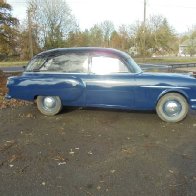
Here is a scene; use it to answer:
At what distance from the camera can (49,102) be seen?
6496mm

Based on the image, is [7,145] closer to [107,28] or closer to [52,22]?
[52,22]

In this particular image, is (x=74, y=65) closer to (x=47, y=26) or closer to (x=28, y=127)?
(x=28, y=127)

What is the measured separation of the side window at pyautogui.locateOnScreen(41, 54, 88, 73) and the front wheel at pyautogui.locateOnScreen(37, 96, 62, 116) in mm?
697

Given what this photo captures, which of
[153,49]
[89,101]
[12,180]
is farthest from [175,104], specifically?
[153,49]

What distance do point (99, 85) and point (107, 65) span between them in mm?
499

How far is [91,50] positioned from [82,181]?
143 inches

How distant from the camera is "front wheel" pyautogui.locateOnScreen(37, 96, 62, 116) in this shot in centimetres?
648

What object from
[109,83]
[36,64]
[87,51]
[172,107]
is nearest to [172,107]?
[172,107]

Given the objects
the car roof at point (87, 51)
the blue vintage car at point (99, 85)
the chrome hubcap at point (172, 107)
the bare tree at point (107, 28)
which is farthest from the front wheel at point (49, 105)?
the bare tree at point (107, 28)

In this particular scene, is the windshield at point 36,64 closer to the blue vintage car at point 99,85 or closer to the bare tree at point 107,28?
the blue vintage car at point 99,85

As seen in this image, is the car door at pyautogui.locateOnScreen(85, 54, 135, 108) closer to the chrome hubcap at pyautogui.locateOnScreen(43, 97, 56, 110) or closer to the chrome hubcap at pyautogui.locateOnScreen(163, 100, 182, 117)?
the chrome hubcap at pyautogui.locateOnScreen(163, 100, 182, 117)

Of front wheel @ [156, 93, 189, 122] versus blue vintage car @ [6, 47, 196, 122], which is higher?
blue vintage car @ [6, 47, 196, 122]

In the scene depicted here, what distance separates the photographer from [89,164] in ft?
12.7

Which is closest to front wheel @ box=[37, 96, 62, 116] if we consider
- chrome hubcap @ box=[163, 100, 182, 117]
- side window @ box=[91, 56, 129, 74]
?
side window @ box=[91, 56, 129, 74]
